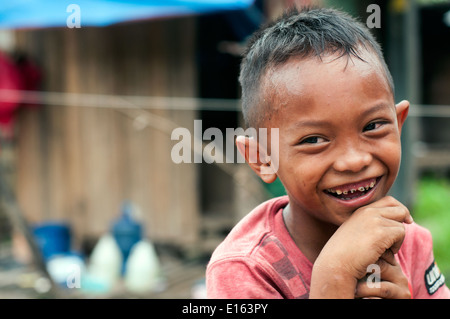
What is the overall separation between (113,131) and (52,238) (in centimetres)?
106

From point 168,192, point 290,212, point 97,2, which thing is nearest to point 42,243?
point 168,192

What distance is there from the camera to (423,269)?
3.99ft

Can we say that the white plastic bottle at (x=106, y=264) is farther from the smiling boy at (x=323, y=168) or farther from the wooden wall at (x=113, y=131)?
the smiling boy at (x=323, y=168)

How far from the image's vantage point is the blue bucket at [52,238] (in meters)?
4.56

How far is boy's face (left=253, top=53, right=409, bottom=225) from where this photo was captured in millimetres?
972

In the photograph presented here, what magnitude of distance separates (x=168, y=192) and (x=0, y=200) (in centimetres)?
200

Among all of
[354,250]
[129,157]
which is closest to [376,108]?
[354,250]

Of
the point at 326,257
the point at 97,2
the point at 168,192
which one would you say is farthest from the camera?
the point at 168,192

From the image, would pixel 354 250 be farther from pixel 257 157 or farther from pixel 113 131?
pixel 113 131

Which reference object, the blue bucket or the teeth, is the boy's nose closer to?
the teeth

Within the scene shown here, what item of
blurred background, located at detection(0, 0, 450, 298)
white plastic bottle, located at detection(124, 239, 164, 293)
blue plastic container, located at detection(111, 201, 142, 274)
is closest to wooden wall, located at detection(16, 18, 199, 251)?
blurred background, located at detection(0, 0, 450, 298)

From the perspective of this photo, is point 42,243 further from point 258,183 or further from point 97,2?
point 97,2

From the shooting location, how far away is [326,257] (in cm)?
97

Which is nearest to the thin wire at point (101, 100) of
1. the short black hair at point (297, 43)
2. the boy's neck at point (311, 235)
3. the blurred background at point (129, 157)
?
the blurred background at point (129, 157)
